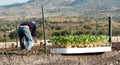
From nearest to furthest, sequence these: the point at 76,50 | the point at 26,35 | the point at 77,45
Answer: the point at 76,50 < the point at 77,45 < the point at 26,35

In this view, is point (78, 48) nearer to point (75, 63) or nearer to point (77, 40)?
point (77, 40)

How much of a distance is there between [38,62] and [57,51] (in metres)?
2.95

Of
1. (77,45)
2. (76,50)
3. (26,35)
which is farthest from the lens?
(26,35)

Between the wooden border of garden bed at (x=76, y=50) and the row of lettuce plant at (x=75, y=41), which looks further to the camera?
the row of lettuce plant at (x=75, y=41)

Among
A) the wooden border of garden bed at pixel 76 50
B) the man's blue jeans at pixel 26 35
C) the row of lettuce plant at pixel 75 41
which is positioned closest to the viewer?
the wooden border of garden bed at pixel 76 50

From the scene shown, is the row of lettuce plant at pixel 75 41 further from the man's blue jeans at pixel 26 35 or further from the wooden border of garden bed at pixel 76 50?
the man's blue jeans at pixel 26 35

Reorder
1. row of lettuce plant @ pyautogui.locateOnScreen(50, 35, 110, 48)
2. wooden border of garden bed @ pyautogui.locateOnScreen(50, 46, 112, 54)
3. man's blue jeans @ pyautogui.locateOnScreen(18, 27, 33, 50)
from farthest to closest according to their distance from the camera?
man's blue jeans @ pyautogui.locateOnScreen(18, 27, 33, 50), row of lettuce plant @ pyautogui.locateOnScreen(50, 35, 110, 48), wooden border of garden bed @ pyautogui.locateOnScreen(50, 46, 112, 54)

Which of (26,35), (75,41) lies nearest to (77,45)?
(75,41)

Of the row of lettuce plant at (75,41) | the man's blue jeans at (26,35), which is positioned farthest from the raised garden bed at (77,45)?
the man's blue jeans at (26,35)

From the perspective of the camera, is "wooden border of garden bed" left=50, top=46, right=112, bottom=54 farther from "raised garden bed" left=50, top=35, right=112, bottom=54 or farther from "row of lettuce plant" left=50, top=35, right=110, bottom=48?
"row of lettuce plant" left=50, top=35, right=110, bottom=48

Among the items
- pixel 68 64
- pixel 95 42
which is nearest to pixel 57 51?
pixel 95 42

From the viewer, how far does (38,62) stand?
12.8 meters

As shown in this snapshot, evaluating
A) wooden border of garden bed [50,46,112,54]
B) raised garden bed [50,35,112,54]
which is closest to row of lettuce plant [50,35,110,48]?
raised garden bed [50,35,112,54]

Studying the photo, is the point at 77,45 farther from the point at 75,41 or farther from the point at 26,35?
the point at 26,35
